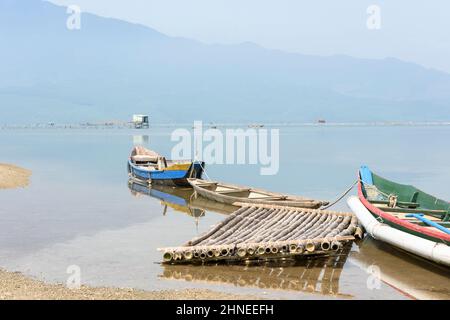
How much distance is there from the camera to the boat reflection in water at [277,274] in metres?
15.7

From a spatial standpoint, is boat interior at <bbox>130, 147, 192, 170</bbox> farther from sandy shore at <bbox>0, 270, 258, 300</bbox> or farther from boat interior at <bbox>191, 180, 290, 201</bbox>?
sandy shore at <bbox>0, 270, 258, 300</bbox>

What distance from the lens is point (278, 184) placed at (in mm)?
43719

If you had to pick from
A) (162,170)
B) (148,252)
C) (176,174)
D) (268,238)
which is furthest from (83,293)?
(162,170)

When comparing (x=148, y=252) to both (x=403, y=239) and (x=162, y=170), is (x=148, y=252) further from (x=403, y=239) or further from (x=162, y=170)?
(x=162, y=170)

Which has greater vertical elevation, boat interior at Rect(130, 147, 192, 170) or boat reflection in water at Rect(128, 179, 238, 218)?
boat interior at Rect(130, 147, 192, 170)

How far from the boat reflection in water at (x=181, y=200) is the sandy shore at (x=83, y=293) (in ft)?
42.7

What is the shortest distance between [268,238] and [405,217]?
15.2ft

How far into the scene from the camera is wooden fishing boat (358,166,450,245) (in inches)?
666

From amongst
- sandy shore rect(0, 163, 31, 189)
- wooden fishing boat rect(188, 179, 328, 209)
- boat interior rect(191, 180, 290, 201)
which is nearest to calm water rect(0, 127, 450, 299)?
wooden fishing boat rect(188, 179, 328, 209)

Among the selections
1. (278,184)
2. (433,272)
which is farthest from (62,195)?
(433,272)

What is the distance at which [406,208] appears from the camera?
2186 cm

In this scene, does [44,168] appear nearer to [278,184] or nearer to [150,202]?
[278,184]

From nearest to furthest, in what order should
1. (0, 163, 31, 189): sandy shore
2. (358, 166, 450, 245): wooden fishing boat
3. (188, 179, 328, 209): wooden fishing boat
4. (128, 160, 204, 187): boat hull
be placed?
1. (358, 166, 450, 245): wooden fishing boat
2. (188, 179, 328, 209): wooden fishing boat
3. (128, 160, 204, 187): boat hull
4. (0, 163, 31, 189): sandy shore
